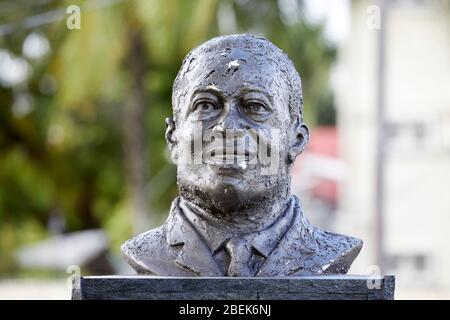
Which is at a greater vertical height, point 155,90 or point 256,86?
point 155,90

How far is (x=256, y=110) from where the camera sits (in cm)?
523

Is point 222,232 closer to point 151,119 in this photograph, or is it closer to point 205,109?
point 205,109

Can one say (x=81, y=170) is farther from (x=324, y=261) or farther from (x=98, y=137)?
(x=324, y=261)

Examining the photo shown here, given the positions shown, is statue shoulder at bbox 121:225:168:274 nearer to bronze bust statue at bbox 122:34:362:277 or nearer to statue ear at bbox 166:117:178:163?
bronze bust statue at bbox 122:34:362:277

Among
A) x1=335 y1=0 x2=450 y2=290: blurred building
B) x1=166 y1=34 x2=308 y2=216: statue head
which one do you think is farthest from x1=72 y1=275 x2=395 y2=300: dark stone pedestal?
x1=335 y1=0 x2=450 y2=290: blurred building

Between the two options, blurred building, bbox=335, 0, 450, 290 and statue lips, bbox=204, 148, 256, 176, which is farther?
blurred building, bbox=335, 0, 450, 290

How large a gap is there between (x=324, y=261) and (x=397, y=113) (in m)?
13.5

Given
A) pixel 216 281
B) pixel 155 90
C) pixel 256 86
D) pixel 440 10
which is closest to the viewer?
pixel 216 281

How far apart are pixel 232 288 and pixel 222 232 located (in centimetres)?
49

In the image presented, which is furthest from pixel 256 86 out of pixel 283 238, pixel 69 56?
pixel 69 56

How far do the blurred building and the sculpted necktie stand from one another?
500 inches

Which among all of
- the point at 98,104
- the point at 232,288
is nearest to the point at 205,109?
the point at 232,288

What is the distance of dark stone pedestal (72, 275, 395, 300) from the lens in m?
4.86

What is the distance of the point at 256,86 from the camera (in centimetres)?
523
